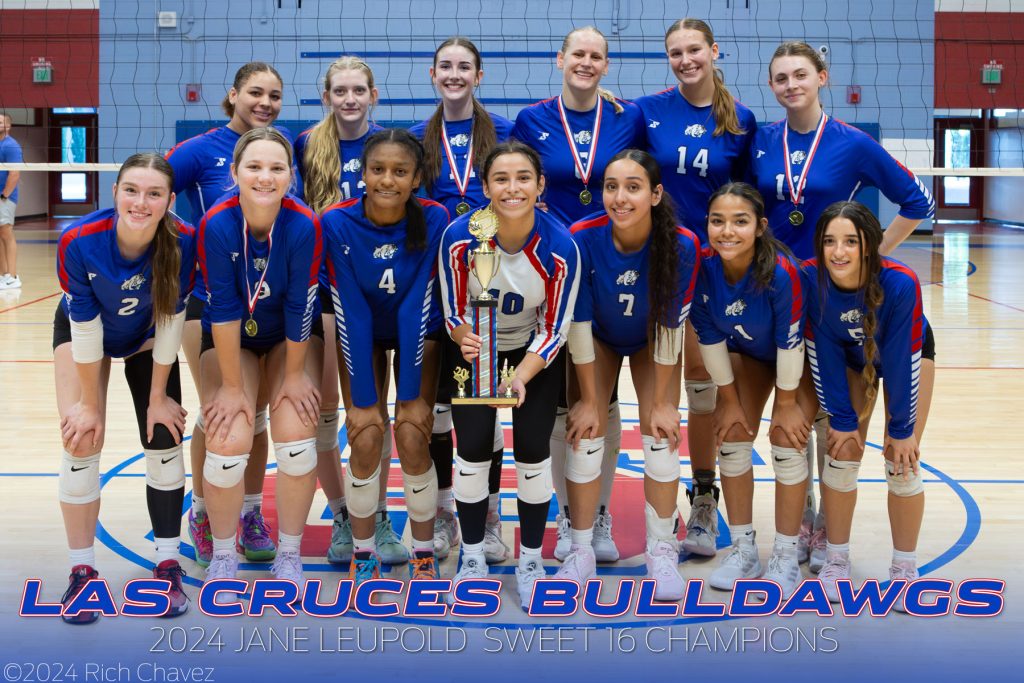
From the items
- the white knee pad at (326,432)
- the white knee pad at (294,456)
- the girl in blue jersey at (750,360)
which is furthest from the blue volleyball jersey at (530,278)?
the white knee pad at (326,432)

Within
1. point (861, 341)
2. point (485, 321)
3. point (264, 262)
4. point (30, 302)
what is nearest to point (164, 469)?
point (264, 262)

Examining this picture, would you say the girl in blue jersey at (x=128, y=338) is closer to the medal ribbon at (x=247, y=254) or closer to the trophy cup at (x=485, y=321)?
the medal ribbon at (x=247, y=254)

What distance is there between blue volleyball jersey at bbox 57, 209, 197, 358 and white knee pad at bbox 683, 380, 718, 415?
1706mm

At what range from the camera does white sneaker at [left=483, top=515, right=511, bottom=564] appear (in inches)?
133

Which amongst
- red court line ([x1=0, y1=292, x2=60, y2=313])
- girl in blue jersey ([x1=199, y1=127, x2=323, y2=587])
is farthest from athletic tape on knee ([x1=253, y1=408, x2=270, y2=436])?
red court line ([x1=0, y1=292, x2=60, y2=313])

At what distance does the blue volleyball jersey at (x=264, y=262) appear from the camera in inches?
116

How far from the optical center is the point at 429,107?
13016 millimetres

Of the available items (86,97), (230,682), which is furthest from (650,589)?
(86,97)

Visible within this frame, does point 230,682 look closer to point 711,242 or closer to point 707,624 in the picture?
point 707,624

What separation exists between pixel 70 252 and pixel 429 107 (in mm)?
10535

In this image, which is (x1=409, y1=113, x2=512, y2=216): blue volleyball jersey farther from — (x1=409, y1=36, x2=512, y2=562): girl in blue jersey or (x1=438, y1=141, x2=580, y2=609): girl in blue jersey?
(x1=438, y1=141, x2=580, y2=609): girl in blue jersey

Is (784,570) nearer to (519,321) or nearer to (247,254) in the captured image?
(519,321)

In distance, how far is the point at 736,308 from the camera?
10.1 ft

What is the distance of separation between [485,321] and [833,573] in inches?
51.3
